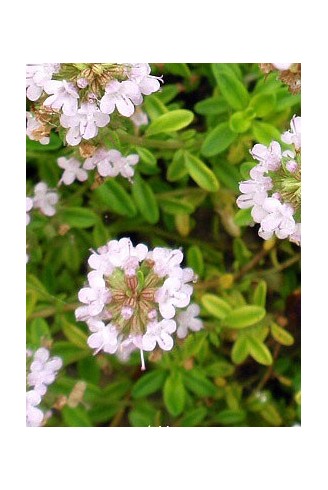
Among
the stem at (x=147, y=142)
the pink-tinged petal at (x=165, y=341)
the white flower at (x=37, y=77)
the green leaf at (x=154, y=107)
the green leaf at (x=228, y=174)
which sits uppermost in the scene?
the white flower at (x=37, y=77)

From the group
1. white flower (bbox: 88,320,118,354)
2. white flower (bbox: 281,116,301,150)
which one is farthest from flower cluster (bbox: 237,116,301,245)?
white flower (bbox: 88,320,118,354)

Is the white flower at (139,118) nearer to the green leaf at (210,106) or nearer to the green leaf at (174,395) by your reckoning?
the green leaf at (210,106)

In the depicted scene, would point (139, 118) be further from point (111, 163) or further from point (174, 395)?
point (174, 395)

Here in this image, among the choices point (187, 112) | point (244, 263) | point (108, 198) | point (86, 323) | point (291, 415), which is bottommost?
point (291, 415)

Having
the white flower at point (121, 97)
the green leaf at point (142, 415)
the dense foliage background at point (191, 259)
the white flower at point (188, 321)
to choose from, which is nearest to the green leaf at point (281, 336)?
the dense foliage background at point (191, 259)

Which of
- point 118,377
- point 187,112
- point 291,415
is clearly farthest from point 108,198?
point 291,415

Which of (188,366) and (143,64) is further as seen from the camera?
(188,366)
